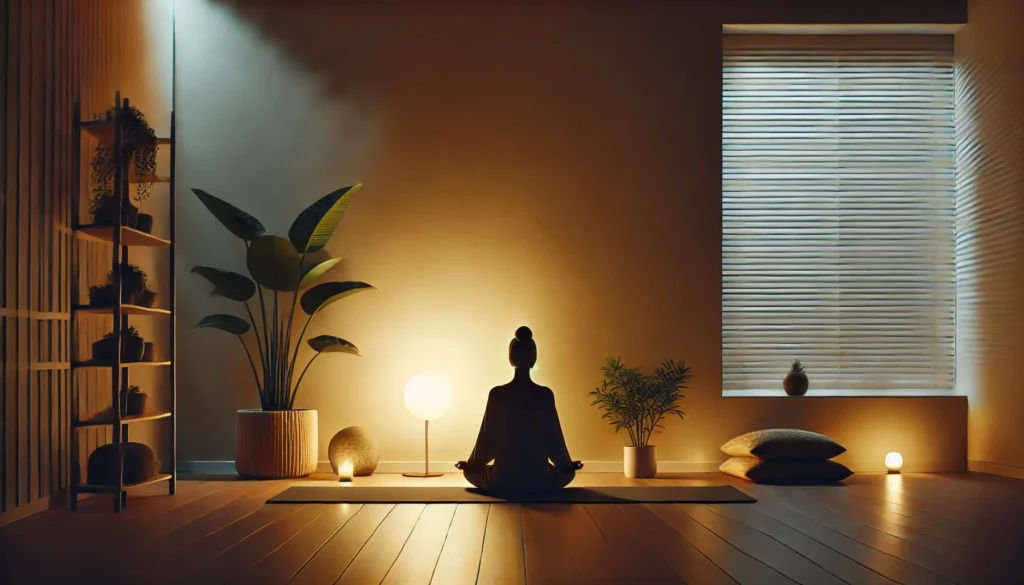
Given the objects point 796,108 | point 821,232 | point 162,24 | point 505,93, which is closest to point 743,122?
point 796,108

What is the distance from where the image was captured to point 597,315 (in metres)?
5.16

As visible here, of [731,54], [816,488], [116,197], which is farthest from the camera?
[731,54]

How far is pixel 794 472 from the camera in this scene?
4621mm

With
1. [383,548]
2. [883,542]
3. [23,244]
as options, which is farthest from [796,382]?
[23,244]

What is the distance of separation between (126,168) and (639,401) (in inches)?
109

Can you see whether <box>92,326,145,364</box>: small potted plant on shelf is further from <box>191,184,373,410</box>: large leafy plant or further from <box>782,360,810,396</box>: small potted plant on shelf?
<box>782,360,810,396</box>: small potted plant on shelf

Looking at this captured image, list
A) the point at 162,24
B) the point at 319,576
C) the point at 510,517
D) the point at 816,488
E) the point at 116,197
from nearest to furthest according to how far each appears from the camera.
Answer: the point at 319,576
the point at 510,517
the point at 116,197
the point at 816,488
the point at 162,24

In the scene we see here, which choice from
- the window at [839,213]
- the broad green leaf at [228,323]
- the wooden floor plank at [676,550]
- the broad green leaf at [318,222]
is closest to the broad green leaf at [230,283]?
the broad green leaf at [228,323]

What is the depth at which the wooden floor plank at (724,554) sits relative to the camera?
96.4 inches

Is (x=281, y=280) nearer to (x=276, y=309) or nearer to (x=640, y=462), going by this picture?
(x=276, y=309)

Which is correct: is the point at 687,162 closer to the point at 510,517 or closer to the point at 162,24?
the point at 510,517

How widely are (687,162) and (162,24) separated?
3.06 metres

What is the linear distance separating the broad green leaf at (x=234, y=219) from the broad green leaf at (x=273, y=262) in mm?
58

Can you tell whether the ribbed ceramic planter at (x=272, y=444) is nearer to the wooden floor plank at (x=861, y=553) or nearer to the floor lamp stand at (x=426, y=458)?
the floor lamp stand at (x=426, y=458)
